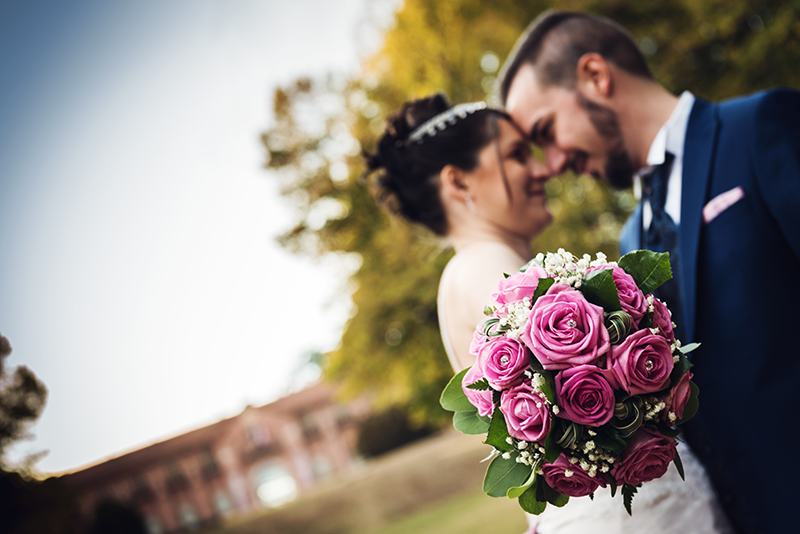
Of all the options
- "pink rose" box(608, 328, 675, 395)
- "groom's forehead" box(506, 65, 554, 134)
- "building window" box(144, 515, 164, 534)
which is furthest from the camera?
"building window" box(144, 515, 164, 534)

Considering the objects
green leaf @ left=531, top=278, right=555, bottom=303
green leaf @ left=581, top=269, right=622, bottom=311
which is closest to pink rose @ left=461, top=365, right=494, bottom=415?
green leaf @ left=531, top=278, right=555, bottom=303

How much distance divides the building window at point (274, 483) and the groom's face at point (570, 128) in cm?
3578

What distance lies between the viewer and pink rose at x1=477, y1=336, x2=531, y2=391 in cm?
144

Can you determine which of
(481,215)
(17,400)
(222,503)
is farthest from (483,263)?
(222,503)

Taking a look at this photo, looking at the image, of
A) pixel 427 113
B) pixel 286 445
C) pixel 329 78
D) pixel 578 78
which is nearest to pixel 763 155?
pixel 578 78

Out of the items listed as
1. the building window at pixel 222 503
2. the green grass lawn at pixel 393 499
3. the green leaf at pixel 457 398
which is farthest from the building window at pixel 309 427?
the green leaf at pixel 457 398

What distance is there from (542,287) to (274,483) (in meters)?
37.3

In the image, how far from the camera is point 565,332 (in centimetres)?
139

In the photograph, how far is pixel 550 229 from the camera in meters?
8.90

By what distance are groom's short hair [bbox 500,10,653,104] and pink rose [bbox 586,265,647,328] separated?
1.76 meters

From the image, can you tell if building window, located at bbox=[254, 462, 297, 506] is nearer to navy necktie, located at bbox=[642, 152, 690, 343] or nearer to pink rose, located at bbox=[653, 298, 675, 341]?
navy necktie, located at bbox=[642, 152, 690, 343]

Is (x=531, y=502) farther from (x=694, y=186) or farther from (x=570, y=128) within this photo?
(x=570, y=128)

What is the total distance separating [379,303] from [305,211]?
2.60 metres

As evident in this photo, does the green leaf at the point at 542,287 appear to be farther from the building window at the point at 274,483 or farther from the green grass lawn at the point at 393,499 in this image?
the building window at the point at 274,483
